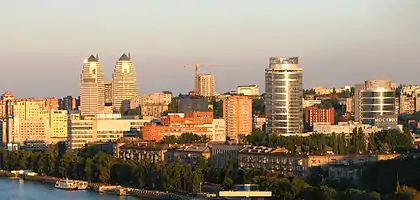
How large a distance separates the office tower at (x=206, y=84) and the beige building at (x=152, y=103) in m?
1.34

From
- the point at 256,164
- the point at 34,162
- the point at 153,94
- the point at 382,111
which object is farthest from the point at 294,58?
the point at 153,94

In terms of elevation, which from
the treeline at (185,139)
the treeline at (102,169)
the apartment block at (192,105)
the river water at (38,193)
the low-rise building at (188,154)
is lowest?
the river water at (38,193)

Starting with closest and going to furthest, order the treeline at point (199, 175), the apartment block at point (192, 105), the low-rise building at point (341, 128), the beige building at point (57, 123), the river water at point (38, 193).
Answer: the treeline at point (199, 175) < the river water at point (38, 193) < the low-rise building at point (341, 128) < the apartment block at point (192, 105) < the beige building at point (57, 123)

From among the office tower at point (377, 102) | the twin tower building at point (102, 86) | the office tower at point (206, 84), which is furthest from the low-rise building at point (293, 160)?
the office tower at point (206, 84)

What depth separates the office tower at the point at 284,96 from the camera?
101 ft

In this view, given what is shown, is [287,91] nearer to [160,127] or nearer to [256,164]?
[160,127]

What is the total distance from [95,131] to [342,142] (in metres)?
9.04

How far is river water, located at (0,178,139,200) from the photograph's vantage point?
1977cm

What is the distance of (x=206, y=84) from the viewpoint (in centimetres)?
4759

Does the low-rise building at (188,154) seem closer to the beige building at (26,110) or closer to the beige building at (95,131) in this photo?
the beige building at (95,131)

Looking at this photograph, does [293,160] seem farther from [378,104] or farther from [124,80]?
[124,80]

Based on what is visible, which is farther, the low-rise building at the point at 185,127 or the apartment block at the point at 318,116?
the apartment block at the point at 318,116

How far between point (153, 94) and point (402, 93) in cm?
1048

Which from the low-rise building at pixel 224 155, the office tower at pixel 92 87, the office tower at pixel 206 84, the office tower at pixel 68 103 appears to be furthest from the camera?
the office tower at pixel 68 103
